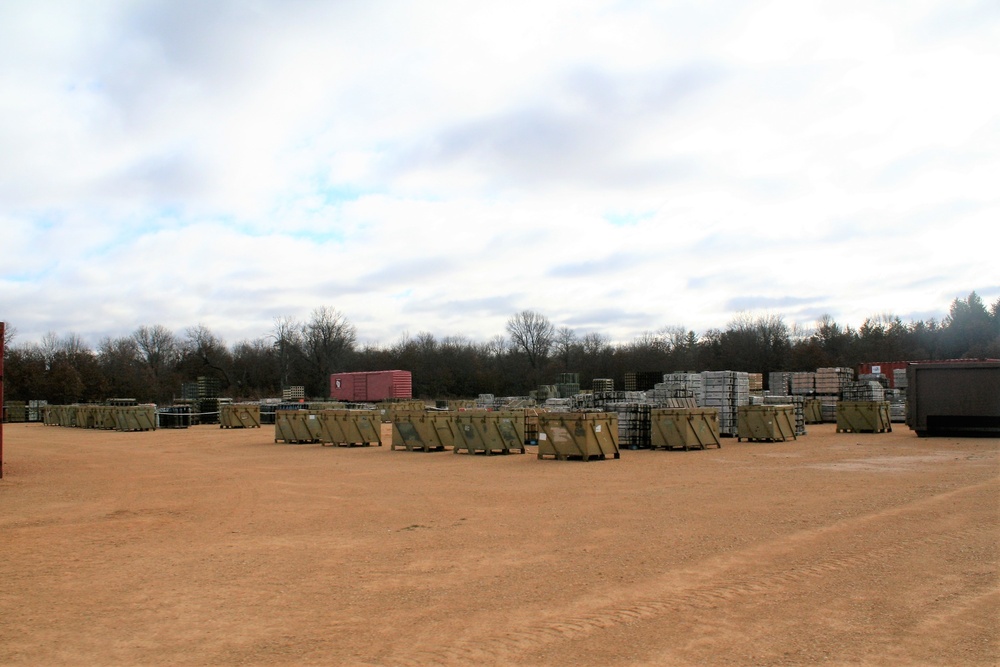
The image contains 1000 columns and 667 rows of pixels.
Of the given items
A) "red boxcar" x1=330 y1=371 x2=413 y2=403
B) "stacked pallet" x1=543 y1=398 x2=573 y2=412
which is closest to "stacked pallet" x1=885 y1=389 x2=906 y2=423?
"stacked pallet" x1=543 y1=398 x2=573 y2=412

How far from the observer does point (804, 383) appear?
4497 cm

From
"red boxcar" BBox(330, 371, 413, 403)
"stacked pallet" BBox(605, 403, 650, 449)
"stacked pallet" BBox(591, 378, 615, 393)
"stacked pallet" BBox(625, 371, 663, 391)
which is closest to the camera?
"stacked pallet" BBox(605, 403, 650, 449)

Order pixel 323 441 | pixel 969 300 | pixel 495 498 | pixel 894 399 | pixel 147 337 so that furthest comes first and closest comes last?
1. pixel 147 337
2. pixel 969 300
3. pixel 894 399
4. pixel 323 441
5. pixel 495 498

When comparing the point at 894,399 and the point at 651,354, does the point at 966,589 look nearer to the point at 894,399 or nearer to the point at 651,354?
A: the point at 894,399

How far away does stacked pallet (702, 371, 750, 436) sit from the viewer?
29484mm

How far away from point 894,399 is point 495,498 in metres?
30.5

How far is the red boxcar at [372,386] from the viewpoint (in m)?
62.7

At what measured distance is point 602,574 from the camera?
26.9 feet

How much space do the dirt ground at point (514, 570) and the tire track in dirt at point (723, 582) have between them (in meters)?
0.03

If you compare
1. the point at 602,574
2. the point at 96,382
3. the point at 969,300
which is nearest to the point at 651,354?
the point at 969,300

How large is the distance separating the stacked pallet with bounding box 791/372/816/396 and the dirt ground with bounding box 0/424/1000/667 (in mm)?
27725

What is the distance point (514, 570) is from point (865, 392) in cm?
3276

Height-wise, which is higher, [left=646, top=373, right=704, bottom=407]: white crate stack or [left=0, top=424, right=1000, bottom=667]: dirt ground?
[left=646, top=373, right=704, bottom=407]: white crate stack

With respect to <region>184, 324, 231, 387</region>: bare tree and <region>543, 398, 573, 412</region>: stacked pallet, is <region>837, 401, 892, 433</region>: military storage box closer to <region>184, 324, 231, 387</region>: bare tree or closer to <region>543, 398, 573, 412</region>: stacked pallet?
<region>543, 398, 573, 412</region>: stacked pallet
